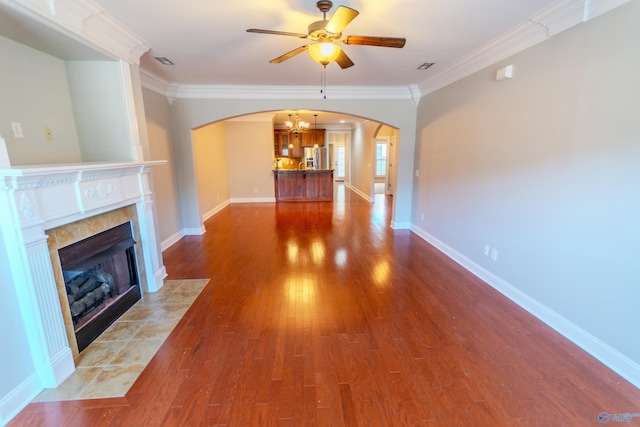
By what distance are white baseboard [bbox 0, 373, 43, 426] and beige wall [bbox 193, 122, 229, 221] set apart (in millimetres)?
3981

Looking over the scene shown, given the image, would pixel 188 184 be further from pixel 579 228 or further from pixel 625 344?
pixel 625 344

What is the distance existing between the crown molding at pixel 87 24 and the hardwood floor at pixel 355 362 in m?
2.39

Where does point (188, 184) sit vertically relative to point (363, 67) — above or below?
below

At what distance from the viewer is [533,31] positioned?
2459 mm

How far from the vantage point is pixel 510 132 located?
9.18ft

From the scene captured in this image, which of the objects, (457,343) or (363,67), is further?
(363,67)

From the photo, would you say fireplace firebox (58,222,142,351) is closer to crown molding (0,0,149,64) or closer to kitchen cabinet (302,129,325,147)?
crown molding (0,0,149,64)

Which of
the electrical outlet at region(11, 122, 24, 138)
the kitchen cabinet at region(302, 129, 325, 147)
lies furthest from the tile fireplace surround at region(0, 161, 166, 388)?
the kitchen cabinet at region(302, 129, 325, 147)

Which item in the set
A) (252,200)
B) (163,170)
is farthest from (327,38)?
(252,200)

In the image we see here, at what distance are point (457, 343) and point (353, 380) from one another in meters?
0.93

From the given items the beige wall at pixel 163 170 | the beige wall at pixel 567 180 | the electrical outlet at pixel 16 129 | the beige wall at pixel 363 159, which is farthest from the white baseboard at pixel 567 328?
the beige wall at pixel 363 159

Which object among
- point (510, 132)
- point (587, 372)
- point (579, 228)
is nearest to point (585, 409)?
point (587, 372)

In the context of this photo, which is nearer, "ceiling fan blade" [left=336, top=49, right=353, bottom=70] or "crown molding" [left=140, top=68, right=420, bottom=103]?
"ceiling fan blade" [left=336, top=49, right=353, bottom=70]

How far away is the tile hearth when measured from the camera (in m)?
1.77
